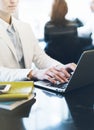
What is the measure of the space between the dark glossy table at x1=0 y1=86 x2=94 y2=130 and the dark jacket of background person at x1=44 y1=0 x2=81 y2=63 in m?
1.33

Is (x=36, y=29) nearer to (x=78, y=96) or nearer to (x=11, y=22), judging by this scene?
(x=11, y=22)

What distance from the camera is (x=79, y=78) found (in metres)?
1.08

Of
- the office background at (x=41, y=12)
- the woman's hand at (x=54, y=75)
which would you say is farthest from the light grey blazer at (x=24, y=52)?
the office background at (x=41, y=12)

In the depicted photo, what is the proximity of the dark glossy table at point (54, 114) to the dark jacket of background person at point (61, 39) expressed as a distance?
1.33 meters

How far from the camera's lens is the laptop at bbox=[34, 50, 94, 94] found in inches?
40.5

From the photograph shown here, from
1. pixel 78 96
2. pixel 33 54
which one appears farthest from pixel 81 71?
pixel 33 54

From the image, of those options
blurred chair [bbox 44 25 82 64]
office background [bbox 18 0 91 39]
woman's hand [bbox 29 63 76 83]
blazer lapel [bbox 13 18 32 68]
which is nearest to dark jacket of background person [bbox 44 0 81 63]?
blurred chair [bbox 44 25 82 64]

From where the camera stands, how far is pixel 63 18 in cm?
252

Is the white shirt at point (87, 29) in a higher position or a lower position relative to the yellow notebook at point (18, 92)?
lower

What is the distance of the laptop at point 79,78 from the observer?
3.37 feet

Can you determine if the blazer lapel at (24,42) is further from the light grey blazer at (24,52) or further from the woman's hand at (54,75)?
the woman's hand at (54,75)

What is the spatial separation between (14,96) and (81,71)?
0.30 metres

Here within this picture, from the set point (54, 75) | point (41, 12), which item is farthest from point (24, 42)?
point (41, 12)

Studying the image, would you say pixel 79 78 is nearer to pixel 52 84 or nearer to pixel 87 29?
pixel 52 84
